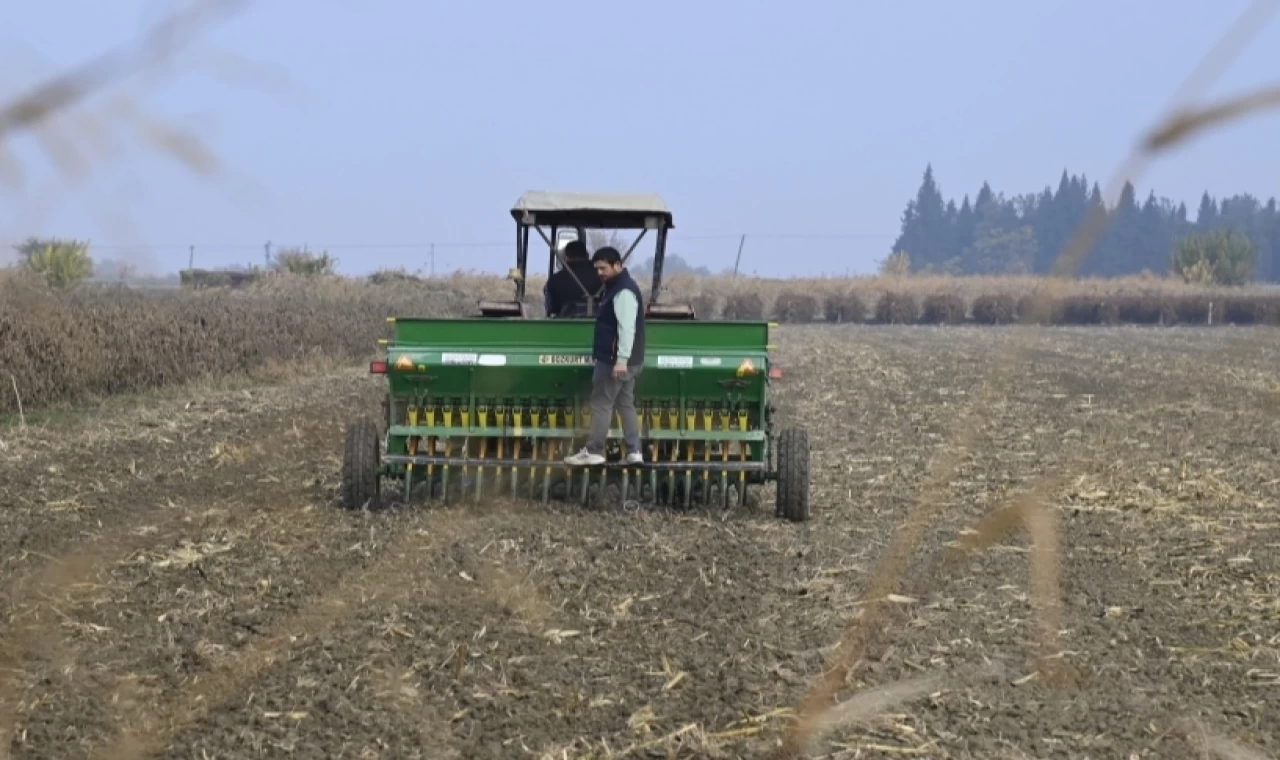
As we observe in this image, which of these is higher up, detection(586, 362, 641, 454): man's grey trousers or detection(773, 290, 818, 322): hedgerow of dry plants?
detection(773, 290, 818, 322): hedgerow of dry plants

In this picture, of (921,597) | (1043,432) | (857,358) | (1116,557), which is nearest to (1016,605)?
(921,597)

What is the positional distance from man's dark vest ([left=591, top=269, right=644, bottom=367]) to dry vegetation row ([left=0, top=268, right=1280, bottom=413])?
2.93 m

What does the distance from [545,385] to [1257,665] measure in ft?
17.1

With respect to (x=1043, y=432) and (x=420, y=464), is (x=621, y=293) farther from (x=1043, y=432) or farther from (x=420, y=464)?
(x=1043, y=432)

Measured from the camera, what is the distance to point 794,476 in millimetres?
10305

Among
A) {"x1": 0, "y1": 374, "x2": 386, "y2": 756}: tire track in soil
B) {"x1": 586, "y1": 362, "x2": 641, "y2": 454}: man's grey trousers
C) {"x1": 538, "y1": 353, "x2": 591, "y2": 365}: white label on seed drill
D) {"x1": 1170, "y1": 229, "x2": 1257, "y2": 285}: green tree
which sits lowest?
{"x1": 0, "y1": 374, "x2": 386, "y2": 756}: tire track in soil

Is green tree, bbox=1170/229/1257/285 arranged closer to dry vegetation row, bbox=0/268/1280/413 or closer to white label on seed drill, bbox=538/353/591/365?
dry vegetation row, bbox=0/268/1280/413

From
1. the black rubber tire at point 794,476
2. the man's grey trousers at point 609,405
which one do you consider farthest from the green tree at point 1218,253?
the man's grey trousers at point 609,405

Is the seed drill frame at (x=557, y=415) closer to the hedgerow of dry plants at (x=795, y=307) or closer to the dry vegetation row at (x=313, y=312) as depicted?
the dry vegetation row at (x=313, y=312)

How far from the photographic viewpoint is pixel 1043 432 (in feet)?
55.0

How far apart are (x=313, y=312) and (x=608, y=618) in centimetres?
2310

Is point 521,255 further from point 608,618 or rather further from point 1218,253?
point 1218,253

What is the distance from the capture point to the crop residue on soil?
17.8ft

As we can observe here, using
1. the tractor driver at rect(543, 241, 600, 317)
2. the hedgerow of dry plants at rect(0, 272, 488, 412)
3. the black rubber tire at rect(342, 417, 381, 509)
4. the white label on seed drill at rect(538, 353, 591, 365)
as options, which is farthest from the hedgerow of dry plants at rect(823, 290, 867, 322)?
the black rubber tire at rect(342, 417, 381, 509)
